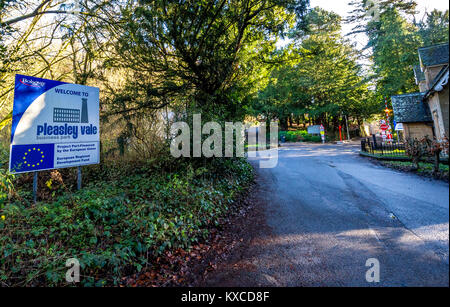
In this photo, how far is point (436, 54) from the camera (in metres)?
1.01

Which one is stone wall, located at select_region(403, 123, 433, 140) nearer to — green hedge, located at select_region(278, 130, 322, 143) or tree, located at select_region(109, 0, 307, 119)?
tree, located at select_region(109, 0, 307, 119)

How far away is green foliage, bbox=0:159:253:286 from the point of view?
254 cm

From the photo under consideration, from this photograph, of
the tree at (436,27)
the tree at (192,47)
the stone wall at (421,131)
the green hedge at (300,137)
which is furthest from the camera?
the green hedge at (300,137)

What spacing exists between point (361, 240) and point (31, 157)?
597 centimetres

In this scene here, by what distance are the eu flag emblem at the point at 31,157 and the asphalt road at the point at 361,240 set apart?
4.52 meters

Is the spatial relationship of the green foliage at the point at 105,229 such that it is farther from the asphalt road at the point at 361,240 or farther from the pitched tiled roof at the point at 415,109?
the pitched tiled roof at the point at 415,109

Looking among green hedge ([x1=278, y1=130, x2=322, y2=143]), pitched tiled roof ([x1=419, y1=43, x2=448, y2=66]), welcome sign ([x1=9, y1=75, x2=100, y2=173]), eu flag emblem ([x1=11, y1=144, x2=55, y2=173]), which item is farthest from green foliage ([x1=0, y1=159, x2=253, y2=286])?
green hedge ([x1=278, y1=130, x2=322, y2=143])

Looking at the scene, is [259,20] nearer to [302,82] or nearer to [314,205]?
[314,205]

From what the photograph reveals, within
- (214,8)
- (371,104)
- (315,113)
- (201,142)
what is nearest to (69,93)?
(201,142)

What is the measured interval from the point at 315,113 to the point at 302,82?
20.0 ft

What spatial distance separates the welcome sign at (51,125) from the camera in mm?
4020

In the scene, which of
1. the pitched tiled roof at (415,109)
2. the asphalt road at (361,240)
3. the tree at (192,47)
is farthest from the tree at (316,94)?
the asphalt road at (361,240)

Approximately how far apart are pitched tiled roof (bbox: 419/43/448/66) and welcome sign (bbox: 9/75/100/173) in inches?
239

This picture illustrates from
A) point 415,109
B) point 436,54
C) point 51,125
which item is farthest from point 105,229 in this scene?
point 415,109
